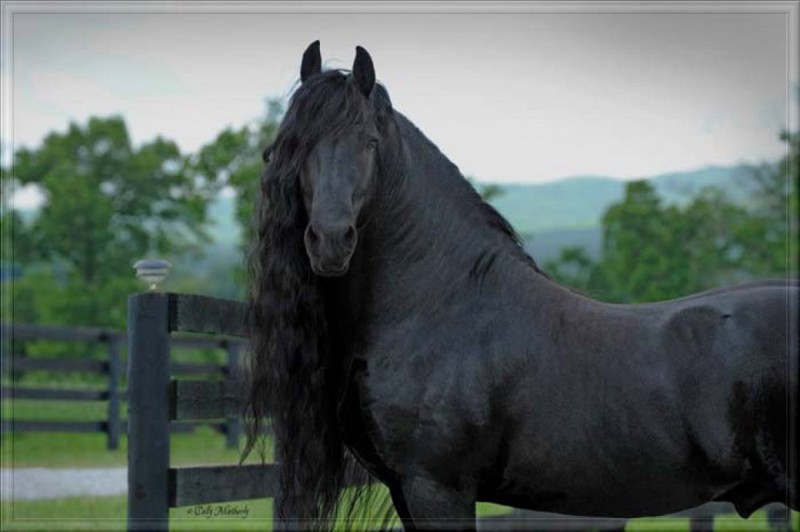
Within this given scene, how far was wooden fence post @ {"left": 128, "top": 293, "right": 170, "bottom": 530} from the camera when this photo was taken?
4590 mm

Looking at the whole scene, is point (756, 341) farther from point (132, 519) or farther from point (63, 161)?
point (63, 161)

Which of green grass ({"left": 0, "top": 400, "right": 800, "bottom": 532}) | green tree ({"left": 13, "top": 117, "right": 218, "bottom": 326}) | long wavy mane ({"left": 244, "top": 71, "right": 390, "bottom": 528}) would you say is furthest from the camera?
green tree ({"left": 13, "top": 117, "right": 218, "bottom": 326})

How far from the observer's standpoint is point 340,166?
136 inches

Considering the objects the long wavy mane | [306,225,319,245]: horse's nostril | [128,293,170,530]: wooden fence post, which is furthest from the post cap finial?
[306,225,319,245]: horse's nostril

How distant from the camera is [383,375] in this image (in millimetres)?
3562

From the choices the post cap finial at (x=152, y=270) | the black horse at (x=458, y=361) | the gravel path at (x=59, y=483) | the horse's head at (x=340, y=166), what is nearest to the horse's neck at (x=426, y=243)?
the black horse at (x=458, y=361)

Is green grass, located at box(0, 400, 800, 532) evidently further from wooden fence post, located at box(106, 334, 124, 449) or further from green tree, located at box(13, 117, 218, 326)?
green tree, located at box(13, 117, 218, 326)

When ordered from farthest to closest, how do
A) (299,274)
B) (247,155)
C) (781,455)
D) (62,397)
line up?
(247,155)
(62,397)
(299,274)
(781,455)

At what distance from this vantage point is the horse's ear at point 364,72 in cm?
363

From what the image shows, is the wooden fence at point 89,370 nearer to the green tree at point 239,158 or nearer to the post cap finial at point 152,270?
the green tree at point 239,158

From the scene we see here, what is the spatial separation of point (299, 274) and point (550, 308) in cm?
90

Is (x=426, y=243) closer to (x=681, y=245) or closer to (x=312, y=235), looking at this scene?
(x=312, y=235)

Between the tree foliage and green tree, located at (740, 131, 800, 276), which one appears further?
the tree foliage

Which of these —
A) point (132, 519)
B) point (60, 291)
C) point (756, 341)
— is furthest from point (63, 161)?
point (756, 341)
